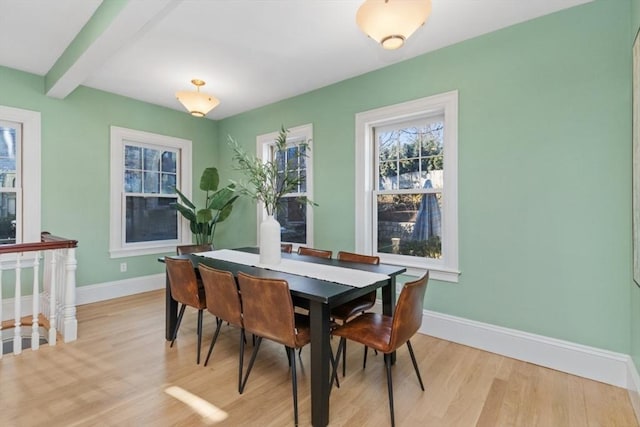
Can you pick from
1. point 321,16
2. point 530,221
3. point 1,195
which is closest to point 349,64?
point 321,16

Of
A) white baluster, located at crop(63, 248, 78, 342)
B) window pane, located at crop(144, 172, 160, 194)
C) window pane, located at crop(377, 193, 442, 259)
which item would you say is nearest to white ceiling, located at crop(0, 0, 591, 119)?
window pane, located at crop(144, 172, 160, 194)

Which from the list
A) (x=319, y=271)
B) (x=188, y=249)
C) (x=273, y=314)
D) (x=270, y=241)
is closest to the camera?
(x=273, y=314)

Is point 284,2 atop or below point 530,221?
atop

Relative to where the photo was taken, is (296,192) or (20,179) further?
(296,192)

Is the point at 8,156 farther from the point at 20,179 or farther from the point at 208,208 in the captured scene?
the point at 208,208

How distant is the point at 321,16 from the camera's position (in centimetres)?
254

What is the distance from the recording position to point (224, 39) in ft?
9.50

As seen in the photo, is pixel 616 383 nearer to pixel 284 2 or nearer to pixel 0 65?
pixel 284 2

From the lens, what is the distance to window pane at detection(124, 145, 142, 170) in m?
4.54

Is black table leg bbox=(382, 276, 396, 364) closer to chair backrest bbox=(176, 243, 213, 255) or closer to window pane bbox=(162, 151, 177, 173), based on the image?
chair backrest bbox=(176, 243, 213, 255)

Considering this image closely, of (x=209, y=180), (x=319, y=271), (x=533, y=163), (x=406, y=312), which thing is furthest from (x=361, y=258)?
(x=209, y=180)

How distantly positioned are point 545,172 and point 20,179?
17.8 feet

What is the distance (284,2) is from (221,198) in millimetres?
3076

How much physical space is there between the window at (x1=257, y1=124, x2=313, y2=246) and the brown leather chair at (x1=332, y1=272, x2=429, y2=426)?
2.13 meters
